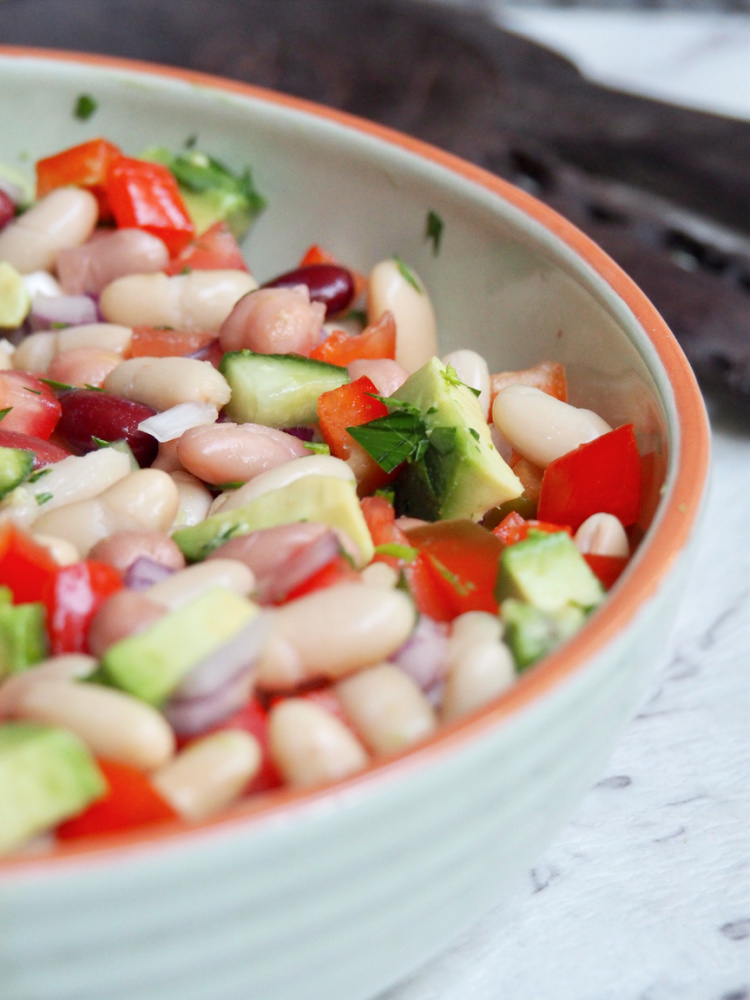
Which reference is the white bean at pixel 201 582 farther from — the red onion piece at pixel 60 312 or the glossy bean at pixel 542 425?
the red onion piece at pixel 60 312

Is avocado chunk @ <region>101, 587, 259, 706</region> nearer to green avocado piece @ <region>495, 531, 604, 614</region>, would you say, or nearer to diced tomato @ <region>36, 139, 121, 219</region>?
green avocado piece @ <region>495, 531, 604, 614</region>

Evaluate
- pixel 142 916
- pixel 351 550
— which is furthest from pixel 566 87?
pixel 142 916

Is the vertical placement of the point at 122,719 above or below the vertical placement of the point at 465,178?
below

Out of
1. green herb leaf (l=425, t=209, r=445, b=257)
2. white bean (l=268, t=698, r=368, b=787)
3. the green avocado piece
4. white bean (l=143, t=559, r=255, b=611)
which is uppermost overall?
green herb leaf (l=425, t=209, r=445, b=257)

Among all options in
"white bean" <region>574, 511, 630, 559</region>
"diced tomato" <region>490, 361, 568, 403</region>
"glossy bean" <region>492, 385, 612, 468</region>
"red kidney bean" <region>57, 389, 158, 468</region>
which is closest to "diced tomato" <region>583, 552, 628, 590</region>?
"white bean" <region>574, 511, 630, 559</region>

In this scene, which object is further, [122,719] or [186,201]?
[186,201]

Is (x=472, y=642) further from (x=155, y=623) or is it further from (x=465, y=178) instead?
(x=465, y=178)
